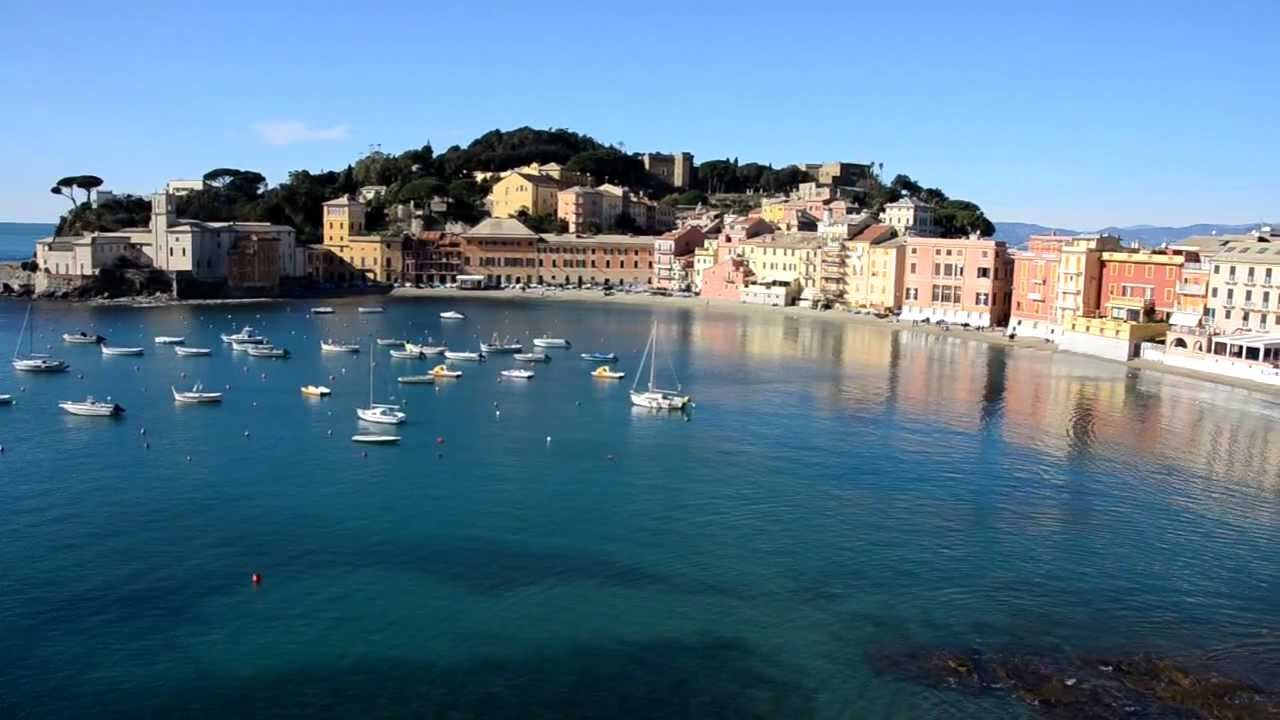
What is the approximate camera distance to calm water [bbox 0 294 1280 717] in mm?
14641

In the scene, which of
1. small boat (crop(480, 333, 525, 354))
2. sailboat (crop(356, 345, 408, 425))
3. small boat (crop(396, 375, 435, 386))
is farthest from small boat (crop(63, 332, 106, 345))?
sailboat (crop(356, 345, 408, 425))

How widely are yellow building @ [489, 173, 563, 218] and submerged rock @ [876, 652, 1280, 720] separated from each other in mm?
85206

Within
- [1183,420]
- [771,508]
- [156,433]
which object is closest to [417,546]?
[771,508]

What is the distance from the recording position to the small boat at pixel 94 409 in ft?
104

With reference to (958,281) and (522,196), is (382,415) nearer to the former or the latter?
(958,281)

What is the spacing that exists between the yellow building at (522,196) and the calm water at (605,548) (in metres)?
62.0

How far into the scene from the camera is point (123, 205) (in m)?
87.6

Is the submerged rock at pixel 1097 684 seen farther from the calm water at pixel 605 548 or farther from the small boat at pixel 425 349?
the small boat at pixel 425 349

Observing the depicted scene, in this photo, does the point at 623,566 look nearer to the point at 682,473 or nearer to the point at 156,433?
the point at 682,473

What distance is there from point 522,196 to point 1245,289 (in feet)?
216

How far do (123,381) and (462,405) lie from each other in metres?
13.4

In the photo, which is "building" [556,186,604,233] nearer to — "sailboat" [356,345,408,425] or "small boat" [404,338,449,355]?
"small boat" [404,338,449,355]

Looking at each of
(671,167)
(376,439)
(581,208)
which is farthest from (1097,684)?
(671,167)

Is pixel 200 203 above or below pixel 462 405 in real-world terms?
above
